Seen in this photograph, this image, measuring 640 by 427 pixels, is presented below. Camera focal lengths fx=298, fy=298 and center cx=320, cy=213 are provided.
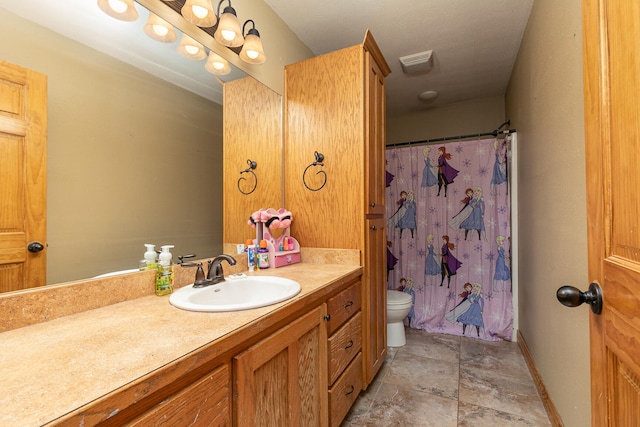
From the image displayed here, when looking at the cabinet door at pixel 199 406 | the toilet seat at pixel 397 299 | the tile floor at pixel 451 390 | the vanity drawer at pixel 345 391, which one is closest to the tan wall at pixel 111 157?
the cabinet door at pixel 199 406

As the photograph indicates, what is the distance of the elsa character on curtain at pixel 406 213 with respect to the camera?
2932mm

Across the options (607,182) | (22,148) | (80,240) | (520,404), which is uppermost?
(22,148)

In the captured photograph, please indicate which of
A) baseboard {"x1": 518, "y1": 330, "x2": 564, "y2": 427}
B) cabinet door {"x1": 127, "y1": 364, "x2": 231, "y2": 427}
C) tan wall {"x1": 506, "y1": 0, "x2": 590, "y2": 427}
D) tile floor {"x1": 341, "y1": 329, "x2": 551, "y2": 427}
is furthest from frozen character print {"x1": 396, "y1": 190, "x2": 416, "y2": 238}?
cabinet door {"x1": 127, "y1": 364, "x2": 231, "y2": 427}

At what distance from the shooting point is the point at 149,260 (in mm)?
1106

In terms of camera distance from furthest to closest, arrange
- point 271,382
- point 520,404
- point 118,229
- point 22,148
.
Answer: point 520,404
point 118,229
point 271,382
point 22,148

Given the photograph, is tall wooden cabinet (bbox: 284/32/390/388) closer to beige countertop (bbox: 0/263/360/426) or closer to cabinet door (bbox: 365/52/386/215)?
cabinet door (bbox: 365/52/386/215)

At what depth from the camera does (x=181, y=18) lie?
4.25 feet

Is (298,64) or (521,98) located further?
(521,98)

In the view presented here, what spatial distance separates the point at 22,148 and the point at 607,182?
140 cm

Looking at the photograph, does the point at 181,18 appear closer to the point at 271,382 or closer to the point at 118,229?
the point at 118,229

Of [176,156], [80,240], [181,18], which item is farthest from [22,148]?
[181,18]

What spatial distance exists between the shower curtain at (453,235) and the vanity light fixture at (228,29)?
195 centimetres

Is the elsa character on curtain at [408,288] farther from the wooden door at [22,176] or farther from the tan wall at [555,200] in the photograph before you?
the wooden door at [22,176]

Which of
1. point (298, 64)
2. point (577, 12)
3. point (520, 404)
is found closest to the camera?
point (577, 12)
